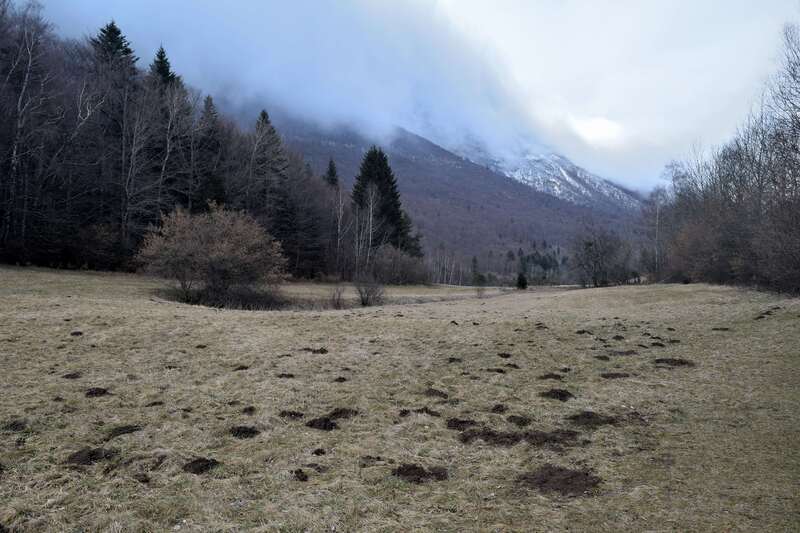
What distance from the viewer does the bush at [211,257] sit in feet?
83.6

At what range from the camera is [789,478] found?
5453mm

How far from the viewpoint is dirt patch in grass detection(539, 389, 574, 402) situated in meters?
8.69

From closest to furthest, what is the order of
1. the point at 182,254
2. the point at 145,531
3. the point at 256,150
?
1. the point at 145,531
2. the point at 182,254
3. the point at 256,150

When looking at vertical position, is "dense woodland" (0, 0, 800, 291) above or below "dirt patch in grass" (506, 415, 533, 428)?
above

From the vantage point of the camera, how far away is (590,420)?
7.59 meters

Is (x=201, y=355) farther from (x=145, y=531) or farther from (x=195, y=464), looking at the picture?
(x=145, y=531)

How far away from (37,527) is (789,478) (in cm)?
773

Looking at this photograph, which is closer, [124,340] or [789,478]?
[789,478]

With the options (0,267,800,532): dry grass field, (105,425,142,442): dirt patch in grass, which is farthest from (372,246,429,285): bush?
(105,425,142,442): dirt patch in grass

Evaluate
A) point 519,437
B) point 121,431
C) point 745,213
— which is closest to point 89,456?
point 121,431

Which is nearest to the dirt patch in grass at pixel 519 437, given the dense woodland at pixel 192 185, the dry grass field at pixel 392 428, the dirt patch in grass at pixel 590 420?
the dry grass field at pixel 392 428

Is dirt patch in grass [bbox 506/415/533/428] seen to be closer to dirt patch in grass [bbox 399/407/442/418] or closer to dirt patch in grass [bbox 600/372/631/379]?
dirt patch in grass [bbox 399/407/442/418]

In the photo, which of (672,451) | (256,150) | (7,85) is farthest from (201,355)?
(256,150)

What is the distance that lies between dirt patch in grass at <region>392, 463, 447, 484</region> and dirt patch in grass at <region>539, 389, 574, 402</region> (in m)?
3.59
